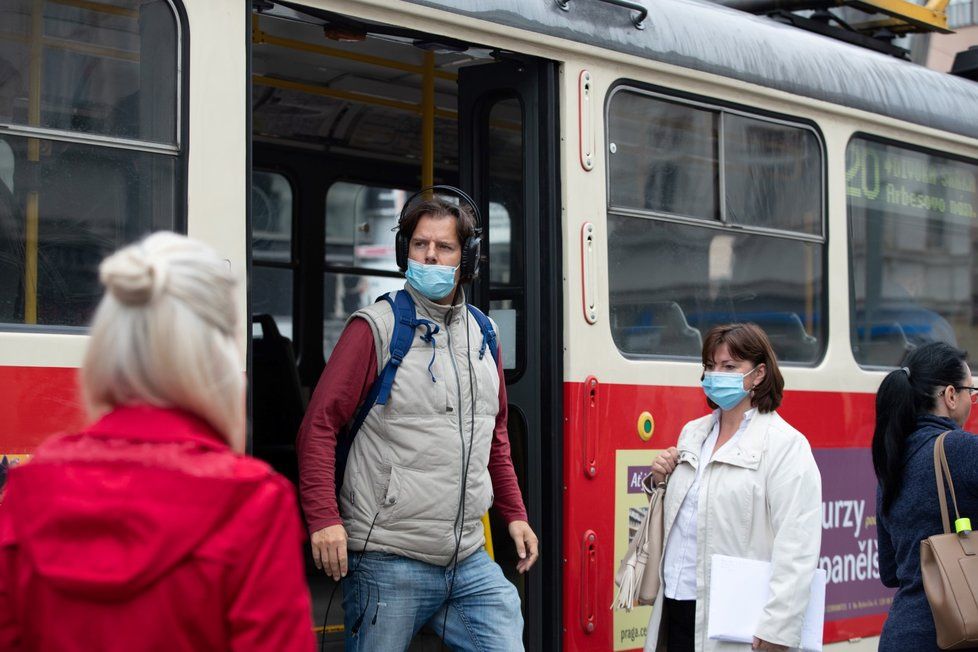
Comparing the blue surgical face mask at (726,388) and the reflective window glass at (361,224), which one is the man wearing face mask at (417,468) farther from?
the reflective window glass at (361,224)

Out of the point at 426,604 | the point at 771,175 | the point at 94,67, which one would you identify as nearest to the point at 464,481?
the point at 426,604

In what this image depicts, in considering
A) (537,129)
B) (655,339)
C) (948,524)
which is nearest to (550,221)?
(537,129)

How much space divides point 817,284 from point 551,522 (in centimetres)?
174

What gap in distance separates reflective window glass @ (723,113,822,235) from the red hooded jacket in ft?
11.2

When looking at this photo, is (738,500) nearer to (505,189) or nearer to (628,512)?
(628,512)

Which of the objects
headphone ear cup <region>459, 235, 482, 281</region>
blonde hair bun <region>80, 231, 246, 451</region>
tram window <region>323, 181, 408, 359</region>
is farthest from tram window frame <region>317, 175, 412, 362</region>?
blonde hair bun <region>80, 231, 246, 451</region>

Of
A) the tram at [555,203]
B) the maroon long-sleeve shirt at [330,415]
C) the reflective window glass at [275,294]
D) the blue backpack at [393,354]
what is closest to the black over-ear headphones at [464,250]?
the blue backpack at [393,354]

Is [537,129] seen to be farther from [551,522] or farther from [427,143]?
[551,522]

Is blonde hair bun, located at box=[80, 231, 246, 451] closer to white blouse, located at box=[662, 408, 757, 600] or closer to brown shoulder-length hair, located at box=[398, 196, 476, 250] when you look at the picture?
brown shoulder-length hair, located at box=[398, 196, 476, 250]

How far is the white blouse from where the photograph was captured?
356 cm

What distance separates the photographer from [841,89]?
526 cm

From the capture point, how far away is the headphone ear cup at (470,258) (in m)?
3.56

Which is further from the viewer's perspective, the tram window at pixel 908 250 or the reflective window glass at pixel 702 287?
the tram window at pixel 908 250

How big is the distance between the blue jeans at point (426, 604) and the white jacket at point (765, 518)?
454 millimetres
